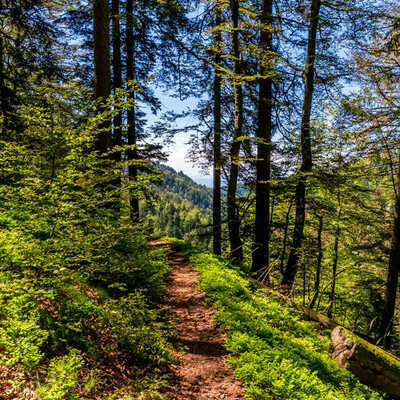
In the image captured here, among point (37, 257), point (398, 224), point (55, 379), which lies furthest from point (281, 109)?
point (55, 379)

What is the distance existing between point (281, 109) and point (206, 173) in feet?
19.3

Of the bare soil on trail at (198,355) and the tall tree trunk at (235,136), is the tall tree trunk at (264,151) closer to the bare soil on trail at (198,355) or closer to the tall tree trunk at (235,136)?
the tall tree trunk at (235,136)

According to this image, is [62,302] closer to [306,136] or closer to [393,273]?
[306,136]

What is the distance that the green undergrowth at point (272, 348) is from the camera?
141 inches

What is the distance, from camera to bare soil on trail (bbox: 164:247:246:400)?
137 inches

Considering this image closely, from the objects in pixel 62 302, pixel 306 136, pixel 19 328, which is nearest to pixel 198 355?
pixel 62 302

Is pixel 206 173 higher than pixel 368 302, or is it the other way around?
pixel 206 173

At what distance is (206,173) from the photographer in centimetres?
1402

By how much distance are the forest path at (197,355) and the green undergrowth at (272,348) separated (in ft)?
0.65

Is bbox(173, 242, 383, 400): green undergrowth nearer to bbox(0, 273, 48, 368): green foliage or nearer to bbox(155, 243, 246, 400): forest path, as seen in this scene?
bbox(155, 243, 246, 400): forest path

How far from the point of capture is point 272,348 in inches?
177

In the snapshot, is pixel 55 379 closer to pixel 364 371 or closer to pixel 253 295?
pixel 253 295

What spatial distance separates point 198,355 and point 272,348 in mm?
1395

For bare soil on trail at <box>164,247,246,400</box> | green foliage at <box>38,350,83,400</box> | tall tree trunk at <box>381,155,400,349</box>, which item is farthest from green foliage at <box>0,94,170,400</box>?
tall tree trunk at <box>381,155,400,349</box>
